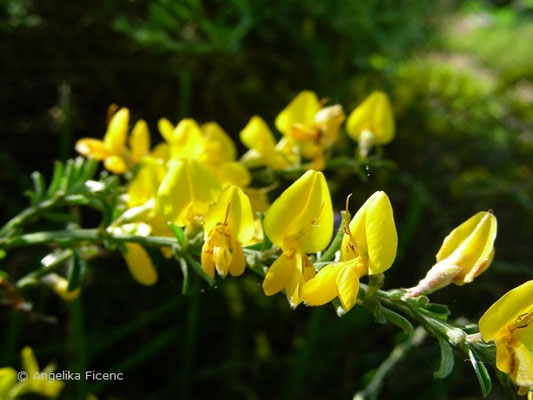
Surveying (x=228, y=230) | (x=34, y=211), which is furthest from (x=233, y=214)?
(x=34, y=211)

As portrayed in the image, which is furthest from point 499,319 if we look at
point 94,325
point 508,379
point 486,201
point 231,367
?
point 486,201

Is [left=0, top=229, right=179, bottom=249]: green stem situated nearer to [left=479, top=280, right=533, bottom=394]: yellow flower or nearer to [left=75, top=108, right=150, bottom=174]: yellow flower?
[left=75, top=108, right=150, bottom=174]: yellow flower

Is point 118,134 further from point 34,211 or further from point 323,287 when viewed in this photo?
point 323,287

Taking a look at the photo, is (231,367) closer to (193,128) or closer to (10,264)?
(10,264)

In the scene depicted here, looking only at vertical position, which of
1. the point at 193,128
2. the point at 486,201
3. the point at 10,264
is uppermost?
the point at 193,128

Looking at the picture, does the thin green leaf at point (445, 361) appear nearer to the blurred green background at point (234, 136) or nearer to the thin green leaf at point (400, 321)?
the thin green leaf at point (400, 321)

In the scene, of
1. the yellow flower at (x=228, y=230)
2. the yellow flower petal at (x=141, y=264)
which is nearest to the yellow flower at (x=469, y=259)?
the yellow flower at (x=228, y=230)
